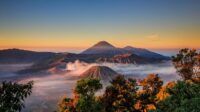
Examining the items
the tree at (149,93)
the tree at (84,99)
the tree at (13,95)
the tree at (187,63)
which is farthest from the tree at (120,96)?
the tree at (13,95)

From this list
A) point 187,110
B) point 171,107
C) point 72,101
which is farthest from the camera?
point 72,101

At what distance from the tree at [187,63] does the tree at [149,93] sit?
4.65 metres

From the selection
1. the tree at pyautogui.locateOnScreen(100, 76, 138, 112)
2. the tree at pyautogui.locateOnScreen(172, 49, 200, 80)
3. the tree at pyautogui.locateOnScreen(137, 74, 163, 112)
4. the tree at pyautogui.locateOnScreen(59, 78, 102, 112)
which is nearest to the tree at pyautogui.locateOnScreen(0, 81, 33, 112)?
the tree at pyautogui.locateOnScreen(59, 78, 102, 112)

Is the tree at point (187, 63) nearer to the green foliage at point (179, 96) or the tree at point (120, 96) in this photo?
the tree at point (120, 96)

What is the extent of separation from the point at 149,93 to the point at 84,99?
53.6 ft

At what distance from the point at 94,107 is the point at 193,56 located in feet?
77.4

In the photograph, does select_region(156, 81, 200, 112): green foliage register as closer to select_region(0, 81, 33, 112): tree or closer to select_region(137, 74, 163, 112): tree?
select_region(0, 81, 33, 112): tree

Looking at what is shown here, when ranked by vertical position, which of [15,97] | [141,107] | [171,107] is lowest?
[141,107]

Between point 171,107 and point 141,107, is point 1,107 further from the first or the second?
point 141,107

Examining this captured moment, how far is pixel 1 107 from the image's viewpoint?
13500 millimetres

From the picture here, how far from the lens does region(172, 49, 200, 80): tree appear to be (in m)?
49.1

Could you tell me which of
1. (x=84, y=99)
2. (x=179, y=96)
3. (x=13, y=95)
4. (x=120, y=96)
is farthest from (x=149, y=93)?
(x=13, y=95)

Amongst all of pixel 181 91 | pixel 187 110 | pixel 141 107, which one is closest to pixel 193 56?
pixel 141 107

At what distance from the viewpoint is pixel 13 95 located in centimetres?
1373
